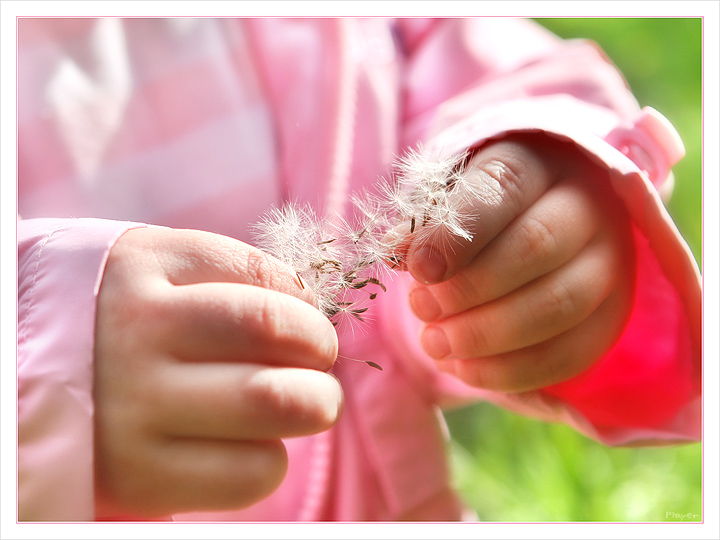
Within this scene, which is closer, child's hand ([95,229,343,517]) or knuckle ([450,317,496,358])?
child's hand ([95,229,343,517])

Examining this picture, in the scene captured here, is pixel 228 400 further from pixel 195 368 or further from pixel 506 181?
pixel 506 181

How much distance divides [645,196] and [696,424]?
25cm

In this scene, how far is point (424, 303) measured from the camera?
18.1 inches

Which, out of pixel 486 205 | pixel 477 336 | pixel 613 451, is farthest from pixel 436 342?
pixel 613 451

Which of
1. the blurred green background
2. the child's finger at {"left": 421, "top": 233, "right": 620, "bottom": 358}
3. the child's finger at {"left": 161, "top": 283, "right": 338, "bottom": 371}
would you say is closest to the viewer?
the child's finger at {"left": 161, "top": 283, "right": 338, "bottom": 371}

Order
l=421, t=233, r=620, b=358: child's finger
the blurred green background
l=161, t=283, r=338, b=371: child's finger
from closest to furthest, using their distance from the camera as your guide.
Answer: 1. l=161, t=283, r=338, b=371: child's finger
2. l=421, t=233, r=620, b=358: child's finger
3. the blurred green background

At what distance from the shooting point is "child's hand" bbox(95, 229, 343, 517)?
34 centimetres

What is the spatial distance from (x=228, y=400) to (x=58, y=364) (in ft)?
0.40

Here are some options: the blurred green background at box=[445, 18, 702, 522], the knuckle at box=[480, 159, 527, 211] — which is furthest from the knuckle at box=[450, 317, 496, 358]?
the blurred green background at box=[445, 18, 702, 522]

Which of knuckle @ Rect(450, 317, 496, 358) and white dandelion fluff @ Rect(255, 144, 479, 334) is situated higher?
white dandelion fluff @ Rect(255, 144, 479, 334)

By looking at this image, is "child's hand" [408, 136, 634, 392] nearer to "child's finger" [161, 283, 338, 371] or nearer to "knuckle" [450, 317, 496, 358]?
"knuckle" [450, 317, 496, 358]

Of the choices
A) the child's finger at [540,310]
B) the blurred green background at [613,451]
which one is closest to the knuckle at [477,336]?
the child's finger at [540,310]

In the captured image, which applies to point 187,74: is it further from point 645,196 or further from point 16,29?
point 645,196

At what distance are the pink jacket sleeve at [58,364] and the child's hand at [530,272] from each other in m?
0.24
